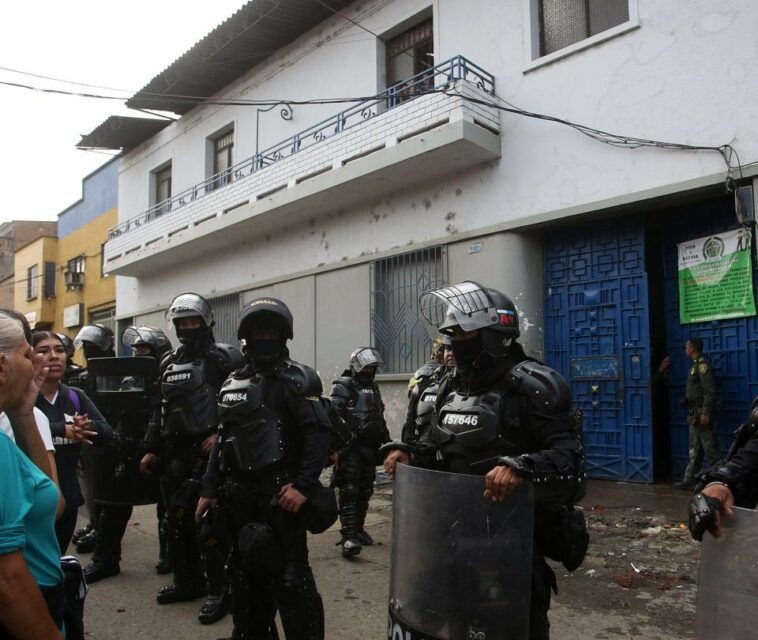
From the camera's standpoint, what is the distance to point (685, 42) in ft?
23.9

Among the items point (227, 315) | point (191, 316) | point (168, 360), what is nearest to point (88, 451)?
point (168, 360)

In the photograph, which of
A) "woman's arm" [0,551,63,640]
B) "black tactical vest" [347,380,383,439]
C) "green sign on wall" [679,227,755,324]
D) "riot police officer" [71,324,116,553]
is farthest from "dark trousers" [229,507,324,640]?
"green sign on wall" [679,227,755,324]

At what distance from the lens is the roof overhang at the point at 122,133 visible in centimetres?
1681

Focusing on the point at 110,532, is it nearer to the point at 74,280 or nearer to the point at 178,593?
the point at 178,593

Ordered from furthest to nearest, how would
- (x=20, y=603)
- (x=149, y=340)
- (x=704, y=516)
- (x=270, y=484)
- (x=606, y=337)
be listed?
1. (x=606, y=337)
2. (x=149, y=340)
3. (x=270, y=484)
4. (x=704, y=516)
5. (x=20, y=603)

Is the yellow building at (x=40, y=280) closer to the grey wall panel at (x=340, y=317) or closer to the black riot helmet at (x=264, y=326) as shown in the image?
the grey wall panel at (x=340, y=317)

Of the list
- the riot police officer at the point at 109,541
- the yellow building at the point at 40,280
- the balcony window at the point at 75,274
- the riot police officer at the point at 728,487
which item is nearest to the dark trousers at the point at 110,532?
the riot police officer at the point at 109,541

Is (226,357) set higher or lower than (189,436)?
higher

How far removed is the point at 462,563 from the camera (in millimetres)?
2170

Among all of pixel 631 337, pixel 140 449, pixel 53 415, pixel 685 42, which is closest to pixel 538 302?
pixel 631 337

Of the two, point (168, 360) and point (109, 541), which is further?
point (109, 541)

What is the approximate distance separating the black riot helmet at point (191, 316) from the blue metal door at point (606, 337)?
5.42m

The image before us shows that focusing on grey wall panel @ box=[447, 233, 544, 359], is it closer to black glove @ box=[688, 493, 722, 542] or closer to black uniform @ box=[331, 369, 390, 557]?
black uniform @ box=[331, 369, 390, 557]

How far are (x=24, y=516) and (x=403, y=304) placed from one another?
867 cm
